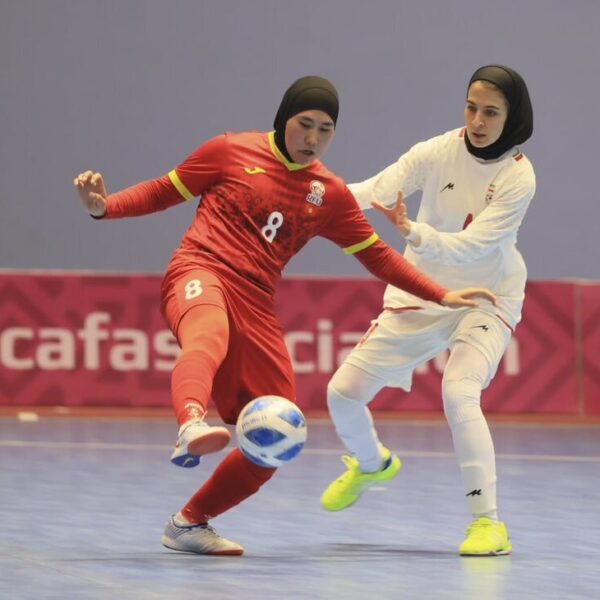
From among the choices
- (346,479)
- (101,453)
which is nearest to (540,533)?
(346,479)

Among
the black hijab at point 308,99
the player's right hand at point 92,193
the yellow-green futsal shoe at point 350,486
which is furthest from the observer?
the yellow-green futsal shoe at point 350,486

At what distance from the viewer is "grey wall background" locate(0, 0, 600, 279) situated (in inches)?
568

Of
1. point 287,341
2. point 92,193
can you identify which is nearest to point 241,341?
point 92,193

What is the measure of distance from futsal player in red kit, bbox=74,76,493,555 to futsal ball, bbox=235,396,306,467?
376 mm

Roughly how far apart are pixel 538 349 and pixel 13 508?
599 cm

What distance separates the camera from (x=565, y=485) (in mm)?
8875

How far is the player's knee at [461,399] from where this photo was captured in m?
6.60

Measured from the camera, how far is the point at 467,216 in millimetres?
6938

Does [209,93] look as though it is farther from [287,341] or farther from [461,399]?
[461,399]

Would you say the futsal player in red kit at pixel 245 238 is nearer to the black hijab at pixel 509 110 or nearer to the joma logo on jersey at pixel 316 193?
the joma logo on jersey at pixel 316 193

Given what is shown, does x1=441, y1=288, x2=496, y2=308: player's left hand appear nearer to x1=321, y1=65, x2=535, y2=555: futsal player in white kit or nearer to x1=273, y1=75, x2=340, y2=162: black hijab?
x1=321, y1=65, x2=535, y2=555: futsal player in white kit

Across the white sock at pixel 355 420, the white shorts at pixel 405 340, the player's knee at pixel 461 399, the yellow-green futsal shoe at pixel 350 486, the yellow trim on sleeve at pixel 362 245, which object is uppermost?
the yellow trim on sleeve at pixel 362 245

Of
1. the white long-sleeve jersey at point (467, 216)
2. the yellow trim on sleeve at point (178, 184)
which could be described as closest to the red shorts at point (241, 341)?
the yellow trim on sleeve at point (178, 184)

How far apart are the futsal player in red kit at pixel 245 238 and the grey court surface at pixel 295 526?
1.12 feet
